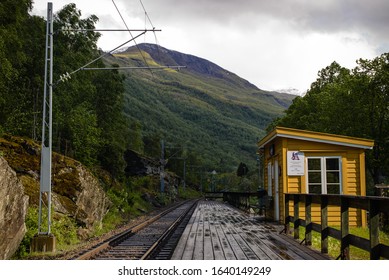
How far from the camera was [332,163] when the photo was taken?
15.3 meters

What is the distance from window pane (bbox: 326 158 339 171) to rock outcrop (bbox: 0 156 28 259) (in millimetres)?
8987

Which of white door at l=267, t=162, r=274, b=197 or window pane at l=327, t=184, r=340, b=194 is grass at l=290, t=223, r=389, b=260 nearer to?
window pane at l=327, t=184, r=340, b=194

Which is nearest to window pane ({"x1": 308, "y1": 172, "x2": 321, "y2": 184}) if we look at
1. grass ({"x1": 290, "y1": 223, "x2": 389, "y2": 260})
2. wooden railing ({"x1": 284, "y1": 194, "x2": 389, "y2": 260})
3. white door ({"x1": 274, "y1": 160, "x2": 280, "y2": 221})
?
white door ({"x1": 274, "y1": 160, "x2": 280, "y2": 221})

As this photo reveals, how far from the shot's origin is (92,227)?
15352 mm

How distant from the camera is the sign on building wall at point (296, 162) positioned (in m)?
→ 15.0

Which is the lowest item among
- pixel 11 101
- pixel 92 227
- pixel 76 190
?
pixel 92 227

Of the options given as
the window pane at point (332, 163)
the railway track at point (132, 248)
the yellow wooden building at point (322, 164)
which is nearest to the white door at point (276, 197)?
the yellow wooden building at point (322, 164)

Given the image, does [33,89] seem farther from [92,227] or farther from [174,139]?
[174,139]

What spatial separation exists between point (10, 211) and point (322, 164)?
9248mm

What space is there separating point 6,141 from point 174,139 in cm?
12934

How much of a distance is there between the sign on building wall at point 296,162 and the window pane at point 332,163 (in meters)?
0.81

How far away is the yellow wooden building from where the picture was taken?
14953 millimetres

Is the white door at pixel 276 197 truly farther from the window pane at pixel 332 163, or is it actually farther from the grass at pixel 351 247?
the grass at pixel 351 247
